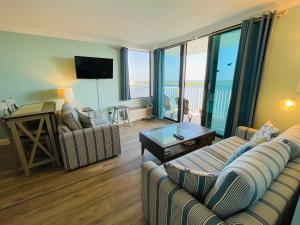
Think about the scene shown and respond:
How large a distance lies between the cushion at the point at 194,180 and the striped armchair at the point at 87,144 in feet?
5.07

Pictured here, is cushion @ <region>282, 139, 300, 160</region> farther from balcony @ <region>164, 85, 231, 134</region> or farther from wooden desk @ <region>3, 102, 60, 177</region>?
wooden desk @ <region>3, 102, 60, 177</region>

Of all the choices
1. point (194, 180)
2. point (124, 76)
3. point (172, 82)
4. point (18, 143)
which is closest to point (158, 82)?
point (172, 82)

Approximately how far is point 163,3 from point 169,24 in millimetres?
793

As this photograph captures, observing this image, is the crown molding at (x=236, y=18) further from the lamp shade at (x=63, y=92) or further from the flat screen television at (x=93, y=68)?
the lamp shade at (x=63, y=92)

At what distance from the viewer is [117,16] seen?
7.59 ft

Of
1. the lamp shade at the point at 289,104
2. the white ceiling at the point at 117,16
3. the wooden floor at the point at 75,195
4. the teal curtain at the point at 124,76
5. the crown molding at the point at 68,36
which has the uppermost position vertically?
the white ceiling at the point at 117,16

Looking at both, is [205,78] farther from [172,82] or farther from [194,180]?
[194,180]

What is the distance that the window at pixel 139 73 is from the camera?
4223 millimetres

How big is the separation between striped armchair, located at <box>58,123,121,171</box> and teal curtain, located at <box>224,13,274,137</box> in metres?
2.05

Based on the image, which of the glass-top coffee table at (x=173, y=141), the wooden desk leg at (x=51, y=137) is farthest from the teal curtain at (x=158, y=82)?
the wooden desk leg at (x=51, y=137)

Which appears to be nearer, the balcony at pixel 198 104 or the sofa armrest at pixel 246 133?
the sofa armrest at pixel 246 133

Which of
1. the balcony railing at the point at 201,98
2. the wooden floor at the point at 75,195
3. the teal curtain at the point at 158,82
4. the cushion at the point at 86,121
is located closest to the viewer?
the wooden floor at the point at 75,195

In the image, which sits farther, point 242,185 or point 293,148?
point 293,148

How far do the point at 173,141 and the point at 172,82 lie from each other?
2.56m
